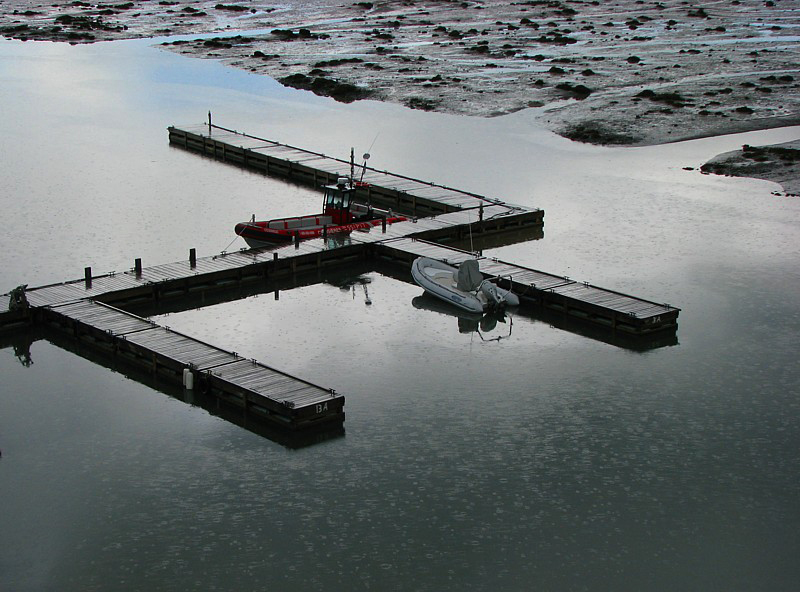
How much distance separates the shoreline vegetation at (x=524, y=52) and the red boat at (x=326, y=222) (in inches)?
818

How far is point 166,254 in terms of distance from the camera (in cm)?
4466

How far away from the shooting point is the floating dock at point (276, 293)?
31.6 meters

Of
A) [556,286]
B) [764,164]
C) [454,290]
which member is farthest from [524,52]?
[454,290]

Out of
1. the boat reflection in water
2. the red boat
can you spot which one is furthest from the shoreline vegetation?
the boat reflection in water

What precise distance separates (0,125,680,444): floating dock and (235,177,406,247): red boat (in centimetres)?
55

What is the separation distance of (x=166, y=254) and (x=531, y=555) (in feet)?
78.4

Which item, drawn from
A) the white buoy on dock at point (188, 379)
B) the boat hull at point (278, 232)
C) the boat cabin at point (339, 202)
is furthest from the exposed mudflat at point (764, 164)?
the white buoy on dock at point (188, 379)

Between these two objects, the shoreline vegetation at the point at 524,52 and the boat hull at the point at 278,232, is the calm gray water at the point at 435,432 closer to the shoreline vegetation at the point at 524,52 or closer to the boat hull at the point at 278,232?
the boat hull at the point at 278,232

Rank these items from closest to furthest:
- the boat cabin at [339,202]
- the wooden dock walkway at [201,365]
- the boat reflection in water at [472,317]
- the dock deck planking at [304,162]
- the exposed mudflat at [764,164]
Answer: the wooden dock walkway at [201,365], the boat reflection in water at [472,317], the boat cabin at [339,202], the dock deck planking at [304,162], the exposed mudflat at [764,164]

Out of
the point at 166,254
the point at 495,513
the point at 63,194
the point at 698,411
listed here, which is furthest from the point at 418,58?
the point at 495,513

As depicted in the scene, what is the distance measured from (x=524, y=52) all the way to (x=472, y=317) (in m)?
61.9

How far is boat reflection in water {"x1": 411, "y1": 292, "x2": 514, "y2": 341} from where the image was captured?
126 ft

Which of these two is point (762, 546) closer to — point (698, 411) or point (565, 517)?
point (565, 517)

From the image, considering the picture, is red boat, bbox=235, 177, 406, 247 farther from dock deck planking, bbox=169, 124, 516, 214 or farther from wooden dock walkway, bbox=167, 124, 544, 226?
wooden dock walkway, bbox=167, 124, 544, 226
